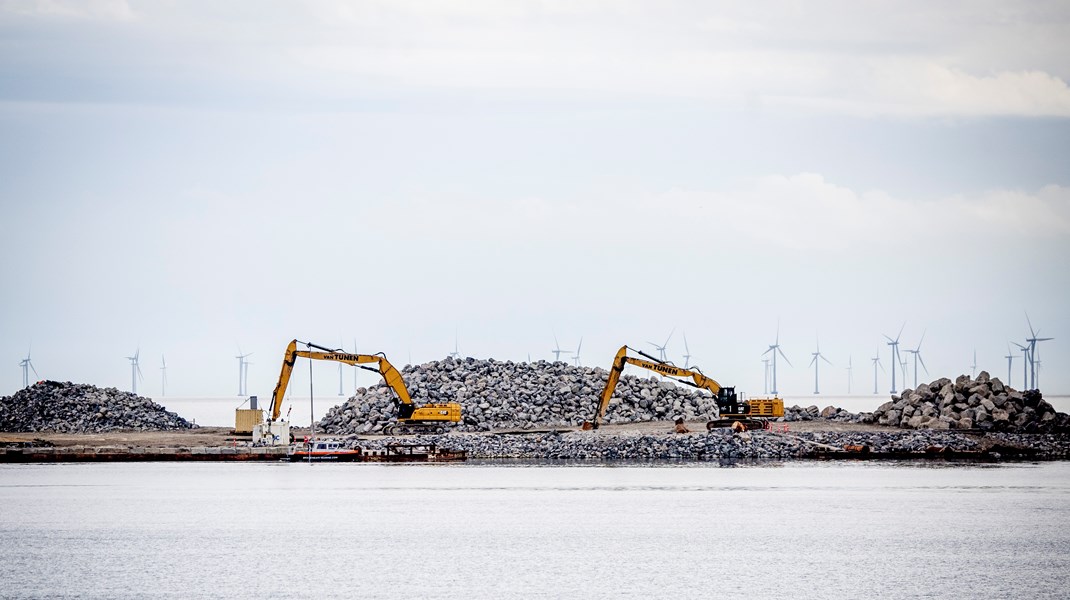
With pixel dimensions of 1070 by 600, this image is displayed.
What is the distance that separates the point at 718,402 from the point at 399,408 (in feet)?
72.9

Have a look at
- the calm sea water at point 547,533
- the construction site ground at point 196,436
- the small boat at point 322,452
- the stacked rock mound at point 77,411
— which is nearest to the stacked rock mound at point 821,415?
the construction site ground at point 196,436

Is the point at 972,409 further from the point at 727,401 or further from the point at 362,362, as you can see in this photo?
the point at 362,362

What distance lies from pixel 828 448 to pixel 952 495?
786 inches

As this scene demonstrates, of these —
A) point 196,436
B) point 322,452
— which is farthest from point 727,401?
point 196,436

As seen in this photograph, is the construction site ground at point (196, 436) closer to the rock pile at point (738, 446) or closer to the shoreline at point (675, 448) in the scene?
the shoreline at point (675, 448)

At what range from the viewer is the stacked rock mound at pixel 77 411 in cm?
10281

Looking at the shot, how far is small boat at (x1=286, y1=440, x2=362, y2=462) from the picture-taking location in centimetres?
8281

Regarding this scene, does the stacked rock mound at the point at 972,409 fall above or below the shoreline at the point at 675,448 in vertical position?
above

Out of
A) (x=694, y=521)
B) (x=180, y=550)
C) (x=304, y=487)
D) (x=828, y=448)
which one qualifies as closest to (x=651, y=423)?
(x=828, y=448)

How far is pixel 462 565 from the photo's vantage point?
146 feet

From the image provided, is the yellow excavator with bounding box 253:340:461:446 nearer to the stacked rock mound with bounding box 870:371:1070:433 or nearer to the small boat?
the small boat

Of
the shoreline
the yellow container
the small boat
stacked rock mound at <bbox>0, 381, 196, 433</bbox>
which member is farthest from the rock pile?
stacked rock mound at <bbox>0, 381, 196, 433</bbox>

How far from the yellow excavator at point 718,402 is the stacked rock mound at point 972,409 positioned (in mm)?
8380

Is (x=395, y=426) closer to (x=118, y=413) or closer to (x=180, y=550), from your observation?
(x=118, y=413)
